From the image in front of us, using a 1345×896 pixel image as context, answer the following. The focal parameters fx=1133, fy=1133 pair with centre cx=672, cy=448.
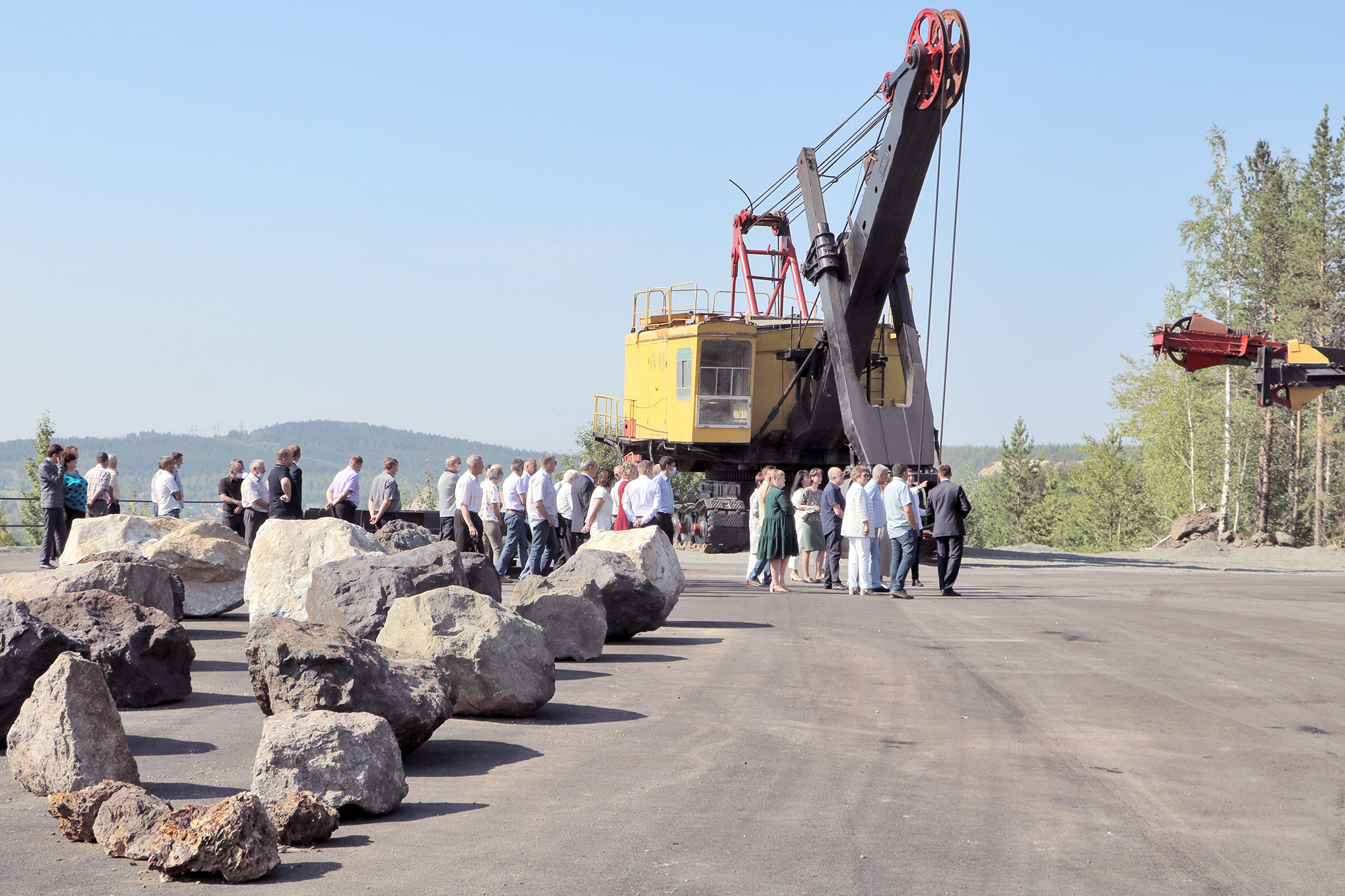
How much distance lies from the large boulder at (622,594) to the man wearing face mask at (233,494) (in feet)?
26.6

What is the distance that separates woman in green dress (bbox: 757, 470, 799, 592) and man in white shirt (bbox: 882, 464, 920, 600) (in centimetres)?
142

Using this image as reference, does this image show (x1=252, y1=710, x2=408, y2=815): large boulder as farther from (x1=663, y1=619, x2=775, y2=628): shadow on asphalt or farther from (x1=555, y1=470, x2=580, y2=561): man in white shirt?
(x1=555, y1=470, x2=580, y2=561): man in white shirt

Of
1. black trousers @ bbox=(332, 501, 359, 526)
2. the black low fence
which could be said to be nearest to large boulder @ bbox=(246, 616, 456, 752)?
black trousers @ bbox=(332, 501, 359, 526)

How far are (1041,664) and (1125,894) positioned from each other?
5.97 metres

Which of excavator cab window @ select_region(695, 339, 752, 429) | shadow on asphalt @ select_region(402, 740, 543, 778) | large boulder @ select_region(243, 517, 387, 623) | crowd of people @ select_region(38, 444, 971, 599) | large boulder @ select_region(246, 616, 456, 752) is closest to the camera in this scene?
large boulder @ select_region(246, 616, 456, 752)

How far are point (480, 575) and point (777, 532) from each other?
252 inches

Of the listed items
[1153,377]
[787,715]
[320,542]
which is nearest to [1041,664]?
[787,715]

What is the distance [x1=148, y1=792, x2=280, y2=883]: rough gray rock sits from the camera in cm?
421

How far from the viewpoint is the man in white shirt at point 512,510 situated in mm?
16406

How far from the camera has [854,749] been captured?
21.7 feet

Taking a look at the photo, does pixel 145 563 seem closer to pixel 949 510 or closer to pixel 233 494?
pixel 233 494

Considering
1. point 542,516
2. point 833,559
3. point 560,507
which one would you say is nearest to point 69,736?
point 542,516

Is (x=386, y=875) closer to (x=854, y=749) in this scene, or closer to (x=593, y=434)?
(x=854, y=749)

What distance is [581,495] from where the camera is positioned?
17.4 meters
